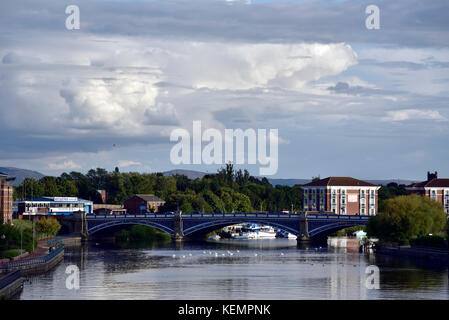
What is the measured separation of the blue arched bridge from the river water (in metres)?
24.2

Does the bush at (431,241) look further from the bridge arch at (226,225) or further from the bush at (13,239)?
the bush at (13,239)

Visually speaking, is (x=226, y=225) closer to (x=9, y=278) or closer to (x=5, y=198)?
(x=5, y=198)

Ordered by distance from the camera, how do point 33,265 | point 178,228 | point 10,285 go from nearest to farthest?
point 10,285, point 33,265, point 178,228

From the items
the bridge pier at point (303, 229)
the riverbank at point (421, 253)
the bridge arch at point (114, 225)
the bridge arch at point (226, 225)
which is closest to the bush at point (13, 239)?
the riverbank at point (421, 253)

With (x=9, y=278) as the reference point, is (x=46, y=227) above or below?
above

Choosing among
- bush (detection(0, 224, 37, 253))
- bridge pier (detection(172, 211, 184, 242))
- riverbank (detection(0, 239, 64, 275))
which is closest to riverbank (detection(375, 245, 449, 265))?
riverbank (detection(0, 239, 64, 275))

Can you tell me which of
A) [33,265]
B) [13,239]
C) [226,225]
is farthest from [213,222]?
[33,265]

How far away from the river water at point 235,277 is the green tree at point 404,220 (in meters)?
6.53

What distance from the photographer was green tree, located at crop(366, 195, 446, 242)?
145250 mm

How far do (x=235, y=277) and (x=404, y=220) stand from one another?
152 feet

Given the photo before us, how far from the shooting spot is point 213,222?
188 meters
